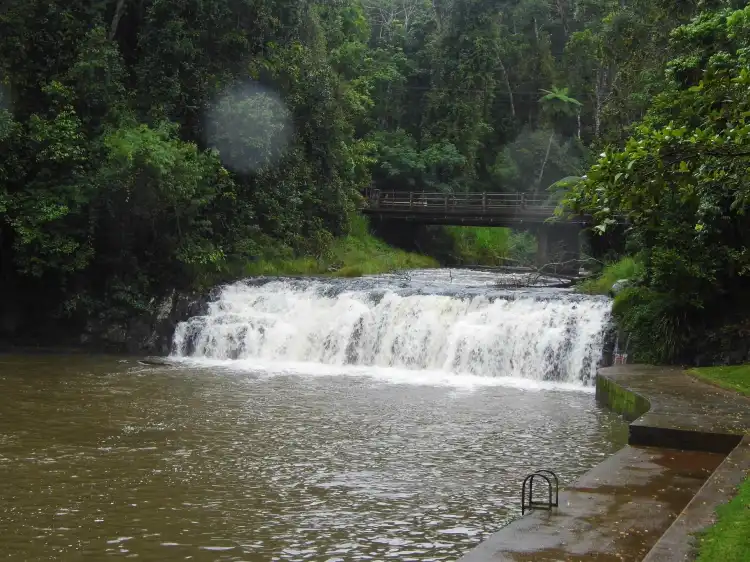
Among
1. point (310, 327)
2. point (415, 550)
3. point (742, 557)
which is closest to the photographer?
point (742, 557)

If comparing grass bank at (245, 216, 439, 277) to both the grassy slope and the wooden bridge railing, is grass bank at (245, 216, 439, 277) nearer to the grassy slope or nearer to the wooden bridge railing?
the wooden bridge railing

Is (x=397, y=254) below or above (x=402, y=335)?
above

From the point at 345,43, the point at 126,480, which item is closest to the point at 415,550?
the point at 126,480

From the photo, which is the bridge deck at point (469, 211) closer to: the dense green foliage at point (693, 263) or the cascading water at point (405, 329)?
the cascading water at point (405, 329)

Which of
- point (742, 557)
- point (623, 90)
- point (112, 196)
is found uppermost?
point (623, 90)

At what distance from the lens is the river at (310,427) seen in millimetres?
8547

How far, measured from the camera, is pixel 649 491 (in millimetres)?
8672

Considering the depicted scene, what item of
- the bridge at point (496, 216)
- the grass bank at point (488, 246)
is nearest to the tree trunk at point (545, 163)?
the grass bank at point (488, 246)

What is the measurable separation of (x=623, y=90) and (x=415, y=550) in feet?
72.3

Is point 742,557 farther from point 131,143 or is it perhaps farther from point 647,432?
point 131,143

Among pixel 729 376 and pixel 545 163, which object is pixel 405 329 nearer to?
pixel 729 376

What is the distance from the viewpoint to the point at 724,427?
10.8 metres

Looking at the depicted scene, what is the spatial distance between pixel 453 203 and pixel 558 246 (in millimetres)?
5098

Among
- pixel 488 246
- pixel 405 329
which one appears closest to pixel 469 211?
pixel 488 246
